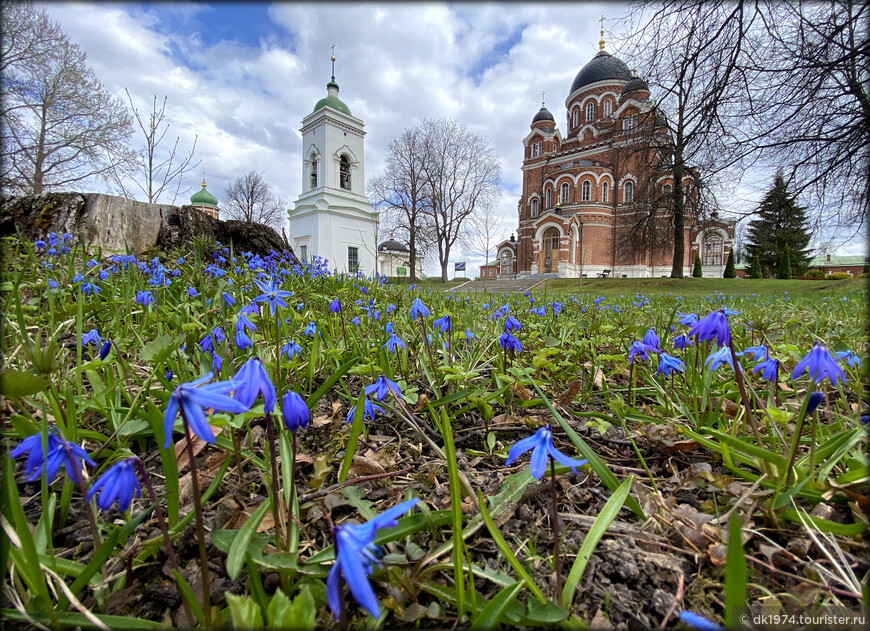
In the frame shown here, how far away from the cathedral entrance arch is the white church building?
1503 centimetres

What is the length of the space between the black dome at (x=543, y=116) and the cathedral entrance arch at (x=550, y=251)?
500 inches

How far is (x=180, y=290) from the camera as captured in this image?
288 cm

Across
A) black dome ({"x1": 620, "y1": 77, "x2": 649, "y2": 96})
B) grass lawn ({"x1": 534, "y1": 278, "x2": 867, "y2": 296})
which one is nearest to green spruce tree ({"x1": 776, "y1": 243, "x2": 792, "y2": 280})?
grass lawn ({"x1": 534, "y1": 278, "x2": 867, "y2": 296})

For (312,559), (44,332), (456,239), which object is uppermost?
(456,239)

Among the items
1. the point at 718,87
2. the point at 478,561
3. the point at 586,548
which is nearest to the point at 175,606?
the point at 478,561

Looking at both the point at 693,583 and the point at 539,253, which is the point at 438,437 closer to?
the point at 693,583

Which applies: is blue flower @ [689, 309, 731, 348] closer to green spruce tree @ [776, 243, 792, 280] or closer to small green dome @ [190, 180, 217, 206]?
green spruce tree @ [776, 243, 792, 280]

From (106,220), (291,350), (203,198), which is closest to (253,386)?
(291,350)

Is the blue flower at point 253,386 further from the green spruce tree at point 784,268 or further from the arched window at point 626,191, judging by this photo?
the green spruce tree at point 784,268

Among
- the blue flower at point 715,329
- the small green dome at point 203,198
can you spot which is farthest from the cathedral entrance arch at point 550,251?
the blue flower at point 715,329

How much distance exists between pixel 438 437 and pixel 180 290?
2557 millimetres

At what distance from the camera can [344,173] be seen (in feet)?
94.2

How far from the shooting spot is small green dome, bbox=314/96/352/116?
1086 inches

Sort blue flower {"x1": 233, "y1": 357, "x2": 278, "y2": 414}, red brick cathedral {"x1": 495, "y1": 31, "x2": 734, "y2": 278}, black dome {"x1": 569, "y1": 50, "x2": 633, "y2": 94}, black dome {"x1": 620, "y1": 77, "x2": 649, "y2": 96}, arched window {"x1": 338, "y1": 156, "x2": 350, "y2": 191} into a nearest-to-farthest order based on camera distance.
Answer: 1. blue flower {"x1": 233, "y1": 357, "x2": 278, "y2": 414}
2. black dome {"x1": 620, "y1": 77, "x2": 649, "y2": 96}
3. arched window {"x1": 338, "y1": 156, "x2": 350, "y2": 191}
4. red brick cathedral {"x1": 495, "y1": 31, "x2": 734, "y2": 278}
5. black dome {"x1": 569, "y1": 50, "x2": 633, "y2": 94}
